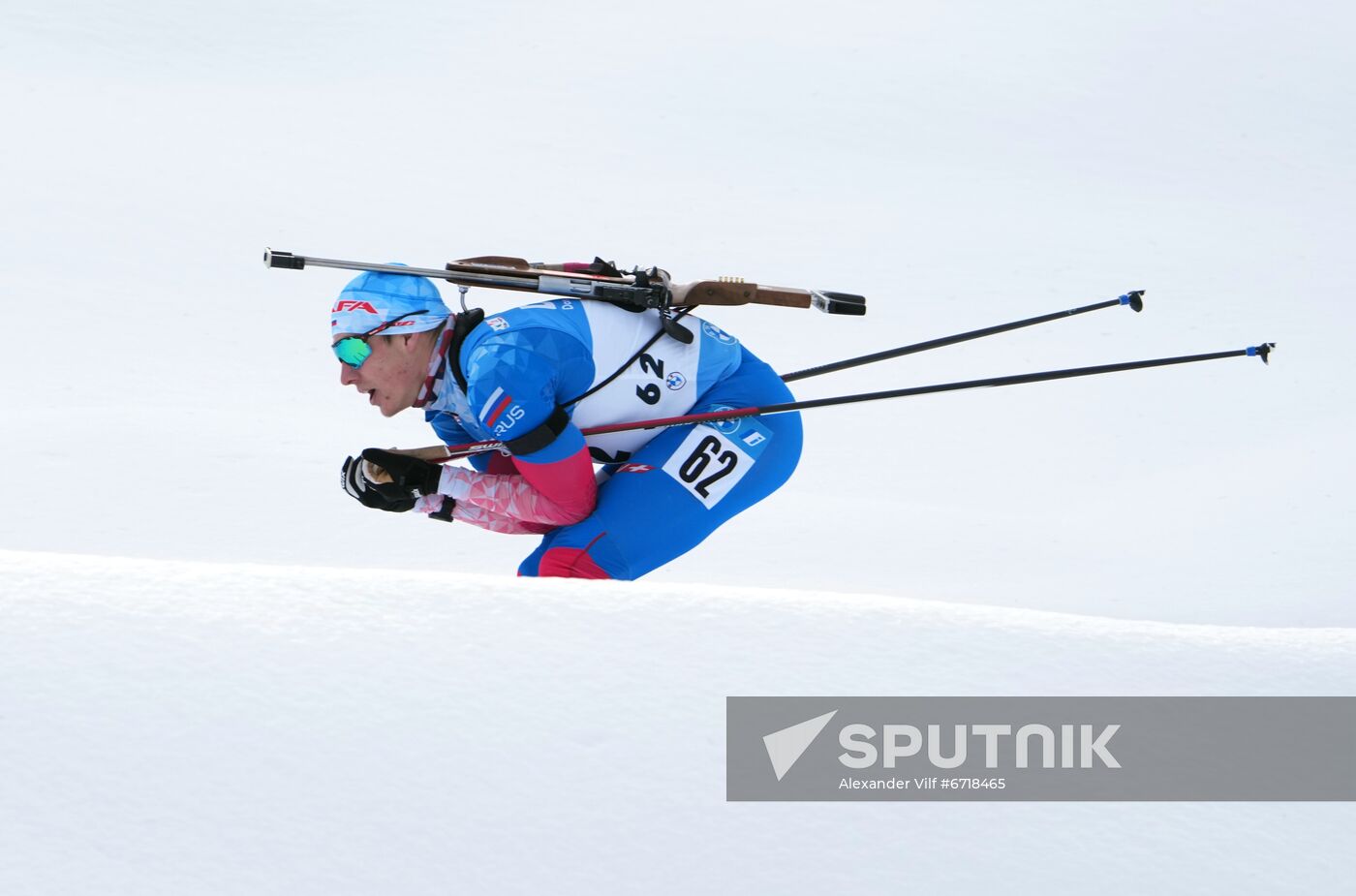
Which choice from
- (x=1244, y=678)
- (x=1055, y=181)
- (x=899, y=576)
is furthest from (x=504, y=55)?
(x=1244, y=678)

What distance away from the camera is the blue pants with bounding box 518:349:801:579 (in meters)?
3.15

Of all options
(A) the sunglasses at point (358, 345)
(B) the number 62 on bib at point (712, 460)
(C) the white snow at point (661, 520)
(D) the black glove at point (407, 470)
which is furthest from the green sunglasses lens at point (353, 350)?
(B) the number 62 on bib at point (712, 460)

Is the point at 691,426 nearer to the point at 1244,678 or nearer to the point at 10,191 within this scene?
the point at 1244,678

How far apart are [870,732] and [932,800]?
16cm

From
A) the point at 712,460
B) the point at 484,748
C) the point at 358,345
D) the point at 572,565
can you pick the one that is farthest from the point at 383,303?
the point at 484,748

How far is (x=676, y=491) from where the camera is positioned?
3.19 m

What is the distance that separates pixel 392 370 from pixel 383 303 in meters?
0.14

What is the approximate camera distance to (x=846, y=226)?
9.33 meters

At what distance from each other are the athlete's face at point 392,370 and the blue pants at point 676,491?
446 millimetres

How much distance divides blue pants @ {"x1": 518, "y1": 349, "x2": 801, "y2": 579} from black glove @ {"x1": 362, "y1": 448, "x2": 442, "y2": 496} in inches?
11.1

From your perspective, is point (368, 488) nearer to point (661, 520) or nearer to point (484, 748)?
point (661, 520)

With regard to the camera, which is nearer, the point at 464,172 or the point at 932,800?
the point at 932,800

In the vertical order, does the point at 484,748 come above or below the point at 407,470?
below

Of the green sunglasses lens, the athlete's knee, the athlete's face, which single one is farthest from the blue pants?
the green sunglasses lens
